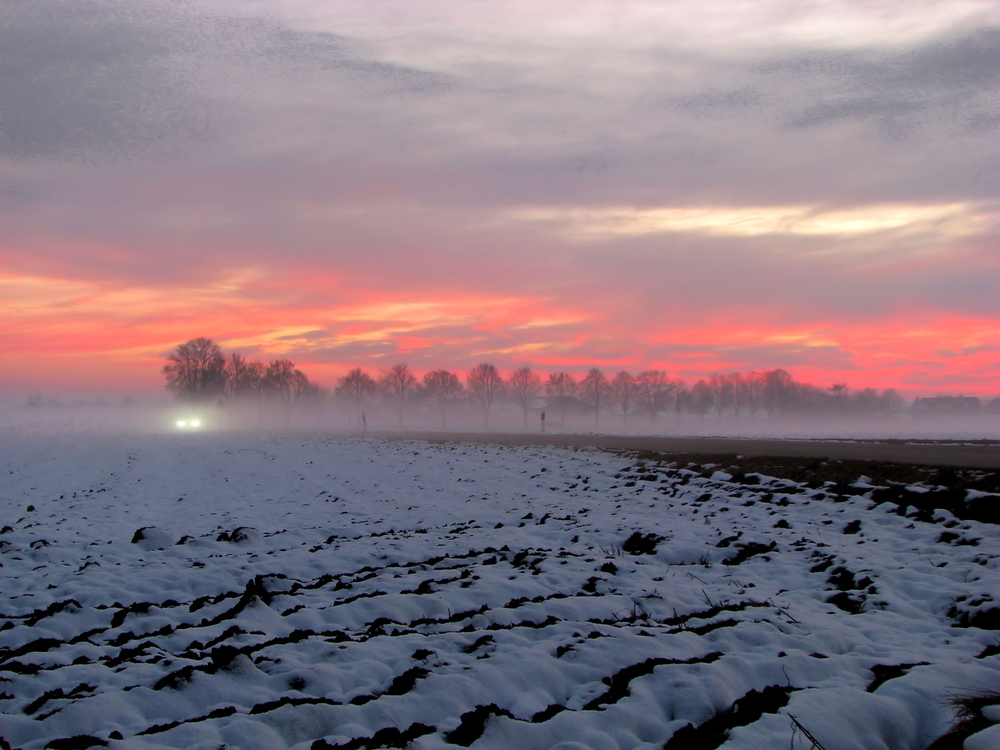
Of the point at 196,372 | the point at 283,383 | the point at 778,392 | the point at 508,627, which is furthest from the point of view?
the point at 778,392

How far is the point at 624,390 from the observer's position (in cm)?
11550

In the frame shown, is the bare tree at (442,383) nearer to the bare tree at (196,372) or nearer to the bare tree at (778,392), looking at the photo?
the bare tree at (196,372)

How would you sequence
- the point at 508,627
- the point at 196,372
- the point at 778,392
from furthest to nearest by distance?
the point at 778,392, the point at 196,372, the point at 508,627

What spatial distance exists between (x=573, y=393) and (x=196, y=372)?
71.4 metres

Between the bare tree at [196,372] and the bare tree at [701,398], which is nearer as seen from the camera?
the bare tree at [196,372]

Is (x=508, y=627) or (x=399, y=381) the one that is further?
(x=399, y=381)

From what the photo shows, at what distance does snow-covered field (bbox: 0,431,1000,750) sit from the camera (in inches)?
170

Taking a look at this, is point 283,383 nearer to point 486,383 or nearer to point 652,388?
point 486,383

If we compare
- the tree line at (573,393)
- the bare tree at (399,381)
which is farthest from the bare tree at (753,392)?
the bare tree at (399,381)

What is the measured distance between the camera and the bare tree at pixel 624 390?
4537 inches

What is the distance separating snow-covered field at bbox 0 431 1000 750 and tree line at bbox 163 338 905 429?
3670 inches

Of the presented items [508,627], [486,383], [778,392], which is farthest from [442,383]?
[508,627]

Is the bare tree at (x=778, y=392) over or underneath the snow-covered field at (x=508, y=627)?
over

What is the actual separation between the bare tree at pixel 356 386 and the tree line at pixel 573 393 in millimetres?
185
